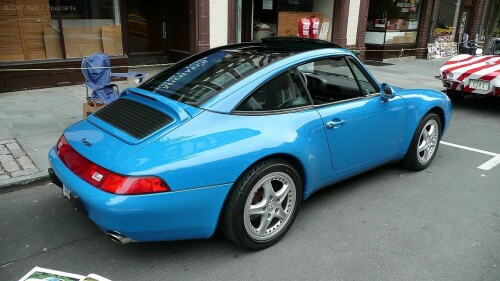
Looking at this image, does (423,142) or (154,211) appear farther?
(423,142)

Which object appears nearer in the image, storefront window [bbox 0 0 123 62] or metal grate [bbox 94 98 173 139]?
metal grate [bbox 94 98 173 139]

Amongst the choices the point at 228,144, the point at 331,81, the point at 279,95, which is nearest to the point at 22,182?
the point at 228,144

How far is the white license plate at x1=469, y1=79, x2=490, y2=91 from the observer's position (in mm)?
7666

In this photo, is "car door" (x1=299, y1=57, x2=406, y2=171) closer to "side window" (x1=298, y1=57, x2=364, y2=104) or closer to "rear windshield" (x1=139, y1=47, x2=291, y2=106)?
"side window" (x1=298, y1=57, x2=364, y2=104)

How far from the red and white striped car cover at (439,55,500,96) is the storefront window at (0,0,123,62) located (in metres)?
7.18

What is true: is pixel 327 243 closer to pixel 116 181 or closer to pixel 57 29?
pixel 116 181

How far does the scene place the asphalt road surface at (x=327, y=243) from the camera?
2.94m

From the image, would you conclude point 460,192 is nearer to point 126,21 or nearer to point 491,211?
point 491,211

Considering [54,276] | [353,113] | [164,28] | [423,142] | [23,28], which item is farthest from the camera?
[164,28]

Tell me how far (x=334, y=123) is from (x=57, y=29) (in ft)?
23.8

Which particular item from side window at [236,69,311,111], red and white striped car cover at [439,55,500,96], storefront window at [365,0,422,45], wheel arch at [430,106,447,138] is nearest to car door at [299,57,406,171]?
side window at [236,69,311,111]

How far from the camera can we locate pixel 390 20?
49.8ft

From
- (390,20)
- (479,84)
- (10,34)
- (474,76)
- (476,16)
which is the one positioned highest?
(476,16)

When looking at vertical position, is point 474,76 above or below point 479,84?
above
